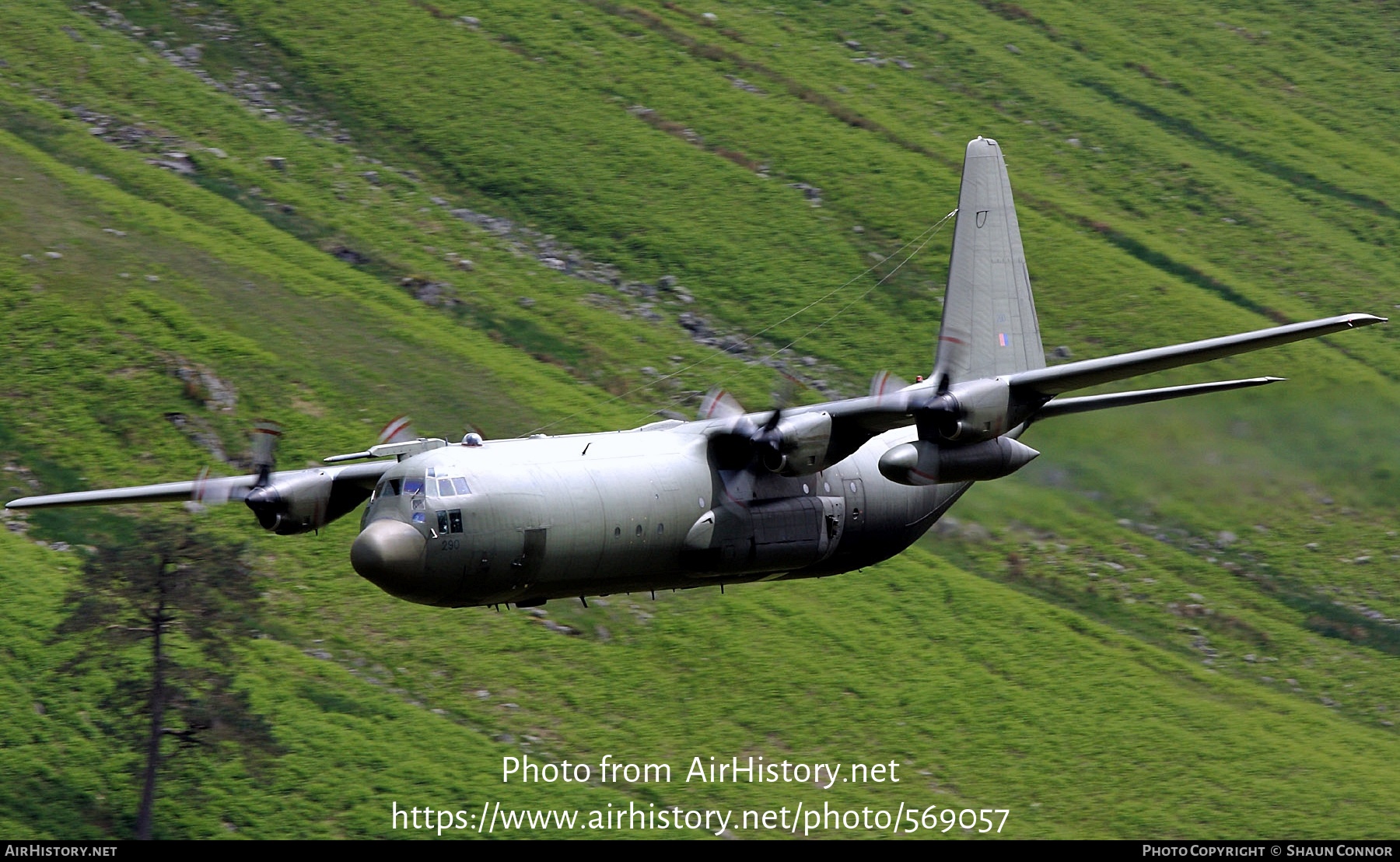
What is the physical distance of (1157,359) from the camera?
86.4 feet

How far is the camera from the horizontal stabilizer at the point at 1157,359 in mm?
25188

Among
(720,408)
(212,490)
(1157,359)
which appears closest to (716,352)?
(720,408)

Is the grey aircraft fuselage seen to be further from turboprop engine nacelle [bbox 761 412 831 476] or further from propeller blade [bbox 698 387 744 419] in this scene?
turboprop engine nacelle [bbox 761 412 831 476]

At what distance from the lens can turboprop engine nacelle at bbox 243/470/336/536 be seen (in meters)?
28.1

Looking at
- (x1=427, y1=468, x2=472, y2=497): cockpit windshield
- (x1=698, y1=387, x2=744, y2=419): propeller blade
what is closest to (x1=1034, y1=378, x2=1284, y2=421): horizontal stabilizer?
(x1=698, y1=387, x2=744, y2=419): propeller blade

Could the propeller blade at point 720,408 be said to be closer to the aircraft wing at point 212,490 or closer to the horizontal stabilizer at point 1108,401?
the horizontal stabilizer at point 1108,401


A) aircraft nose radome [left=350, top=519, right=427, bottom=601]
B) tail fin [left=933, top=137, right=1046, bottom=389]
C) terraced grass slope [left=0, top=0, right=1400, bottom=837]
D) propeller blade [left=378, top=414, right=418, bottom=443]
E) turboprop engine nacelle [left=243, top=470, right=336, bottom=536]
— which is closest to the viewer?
aircraft nose radome [left=350, top=519, right=427, bottom=601]

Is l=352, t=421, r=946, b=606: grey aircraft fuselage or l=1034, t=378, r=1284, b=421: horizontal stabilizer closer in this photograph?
l=352, t=421, r=946, b=606: grey aircraft fuselage

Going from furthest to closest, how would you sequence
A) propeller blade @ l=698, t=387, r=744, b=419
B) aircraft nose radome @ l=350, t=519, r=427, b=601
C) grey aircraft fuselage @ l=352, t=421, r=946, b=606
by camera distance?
propeller blade @ l=698, t=387, r=744, b=419 → grey aircraft fuselage @ l=352, t=421, r=946, b=606 → aircraft nose radome @ l=350, t=519, r=427, b=601

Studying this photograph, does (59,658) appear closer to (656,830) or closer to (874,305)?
(656,830)

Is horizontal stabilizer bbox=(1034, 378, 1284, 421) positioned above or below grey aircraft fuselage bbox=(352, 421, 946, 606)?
above

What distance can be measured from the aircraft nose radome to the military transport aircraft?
0.08ft

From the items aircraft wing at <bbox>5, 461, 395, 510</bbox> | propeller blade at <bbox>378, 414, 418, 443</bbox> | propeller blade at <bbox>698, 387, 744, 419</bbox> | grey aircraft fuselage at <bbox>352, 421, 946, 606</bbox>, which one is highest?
propeller blade at <bbox>698, 387, 744, 419</bbox>

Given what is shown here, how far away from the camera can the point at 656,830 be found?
115 ft
